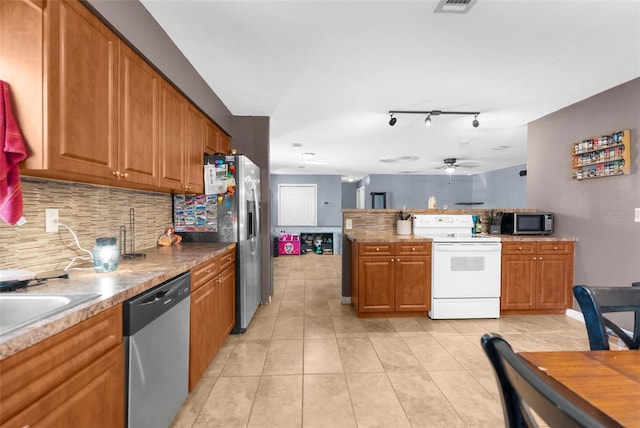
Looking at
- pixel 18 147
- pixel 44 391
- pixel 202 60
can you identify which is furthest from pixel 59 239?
pixel 202 60

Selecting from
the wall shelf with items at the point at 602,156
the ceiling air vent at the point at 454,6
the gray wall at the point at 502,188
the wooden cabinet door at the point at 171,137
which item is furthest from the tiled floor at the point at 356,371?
the gray wall at the point at 502,188

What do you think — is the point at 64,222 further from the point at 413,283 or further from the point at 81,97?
the point at 413,283

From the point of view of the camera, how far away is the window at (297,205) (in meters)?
9.16

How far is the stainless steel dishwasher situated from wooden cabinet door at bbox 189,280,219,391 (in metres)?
0.09

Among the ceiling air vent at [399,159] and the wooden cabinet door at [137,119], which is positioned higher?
the ceiling air vent at [399,159]

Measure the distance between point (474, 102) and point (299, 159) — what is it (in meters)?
4.06

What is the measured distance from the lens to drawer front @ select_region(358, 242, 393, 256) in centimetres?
335

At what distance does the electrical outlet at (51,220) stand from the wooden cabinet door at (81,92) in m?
0.38

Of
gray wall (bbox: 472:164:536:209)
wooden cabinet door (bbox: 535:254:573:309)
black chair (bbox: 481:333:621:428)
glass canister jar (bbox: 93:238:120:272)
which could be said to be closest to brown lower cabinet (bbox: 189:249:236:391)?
glass canister jar (bbox: 93:238:120:272)

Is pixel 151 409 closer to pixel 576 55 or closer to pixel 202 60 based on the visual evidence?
pixel 202 60

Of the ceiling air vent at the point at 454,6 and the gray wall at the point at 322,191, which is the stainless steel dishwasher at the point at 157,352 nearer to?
the ceiling air vent at the point at 454,6

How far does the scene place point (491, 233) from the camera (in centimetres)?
389

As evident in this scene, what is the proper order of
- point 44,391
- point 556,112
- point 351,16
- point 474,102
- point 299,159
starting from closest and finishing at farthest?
1. point 44,391
2. point 351,16
3. point 474,102
4. point 556,112
5. point 299,159

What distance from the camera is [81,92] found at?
1.38m
